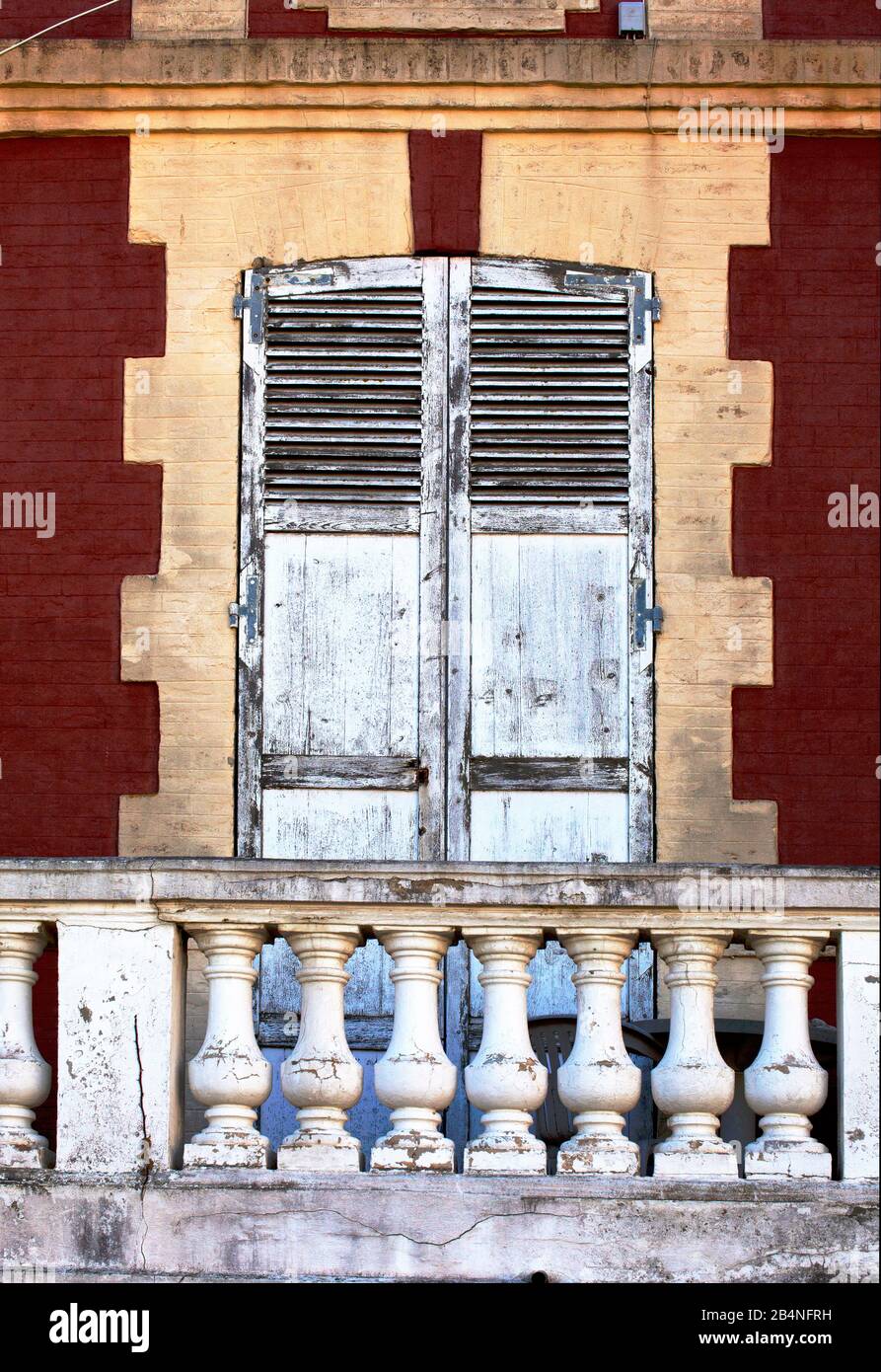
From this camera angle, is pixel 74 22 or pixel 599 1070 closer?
pixel 599 1070

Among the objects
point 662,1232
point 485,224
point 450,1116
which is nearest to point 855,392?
point 485,224

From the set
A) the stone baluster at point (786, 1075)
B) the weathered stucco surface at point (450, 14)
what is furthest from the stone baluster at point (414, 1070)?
the weathered stucco surface at point (450, 14)

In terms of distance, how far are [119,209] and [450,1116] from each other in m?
3.69

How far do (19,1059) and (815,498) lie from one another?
3.76 meters

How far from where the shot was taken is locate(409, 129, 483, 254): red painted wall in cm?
832

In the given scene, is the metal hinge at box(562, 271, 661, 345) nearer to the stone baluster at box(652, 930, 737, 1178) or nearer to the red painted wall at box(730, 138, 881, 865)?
the red painted wall at box(730, 138, 881, 865)

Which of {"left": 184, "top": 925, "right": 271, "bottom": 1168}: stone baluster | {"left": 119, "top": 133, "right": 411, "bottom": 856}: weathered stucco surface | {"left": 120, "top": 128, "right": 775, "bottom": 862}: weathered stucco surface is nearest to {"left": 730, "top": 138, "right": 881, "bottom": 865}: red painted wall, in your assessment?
{"left": 120, "top": 128, "right": 775, "bottom": 862}: weathered stucco surface

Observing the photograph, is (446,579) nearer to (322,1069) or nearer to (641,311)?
(641,311)

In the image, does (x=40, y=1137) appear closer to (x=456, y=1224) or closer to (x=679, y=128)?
(x=456, y=1224)

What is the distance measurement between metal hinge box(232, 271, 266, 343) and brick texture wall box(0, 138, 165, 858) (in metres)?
0.30

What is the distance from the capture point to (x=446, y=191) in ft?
27.5

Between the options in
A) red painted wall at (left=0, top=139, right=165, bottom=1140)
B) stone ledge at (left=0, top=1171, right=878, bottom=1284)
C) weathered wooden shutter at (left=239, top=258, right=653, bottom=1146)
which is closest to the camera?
stone ledge at (left=0, top=1171, right=878, bottom=1284)

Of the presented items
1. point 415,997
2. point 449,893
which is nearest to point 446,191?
point 449,893

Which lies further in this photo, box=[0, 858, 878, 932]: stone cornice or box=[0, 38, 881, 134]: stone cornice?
box=[0, 38, 881, 134]: stone cornice
